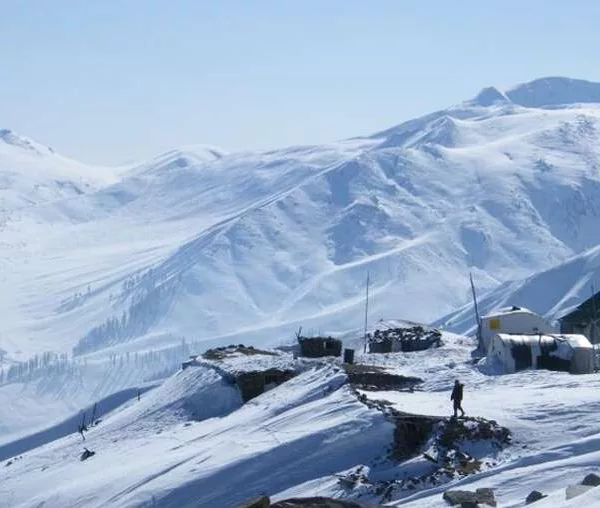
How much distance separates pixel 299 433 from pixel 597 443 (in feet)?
29.8

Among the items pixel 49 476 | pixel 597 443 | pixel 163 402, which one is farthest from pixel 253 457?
pixel 163 402

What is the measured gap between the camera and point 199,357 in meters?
60.2

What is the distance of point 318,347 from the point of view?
59.2 meters

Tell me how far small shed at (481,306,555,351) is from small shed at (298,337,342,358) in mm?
5817

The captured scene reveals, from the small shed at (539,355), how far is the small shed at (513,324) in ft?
26.4

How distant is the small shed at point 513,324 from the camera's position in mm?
57688

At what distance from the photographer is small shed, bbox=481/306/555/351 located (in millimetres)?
57688

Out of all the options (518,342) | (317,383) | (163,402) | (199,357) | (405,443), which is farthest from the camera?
(199,357)

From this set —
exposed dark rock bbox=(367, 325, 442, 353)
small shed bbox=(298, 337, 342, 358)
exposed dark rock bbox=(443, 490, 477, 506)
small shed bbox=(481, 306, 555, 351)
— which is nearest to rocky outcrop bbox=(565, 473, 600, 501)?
exposed dark rock bbox=(443, 490, 477, 506)

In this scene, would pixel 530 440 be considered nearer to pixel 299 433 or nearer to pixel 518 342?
pixel 299 433

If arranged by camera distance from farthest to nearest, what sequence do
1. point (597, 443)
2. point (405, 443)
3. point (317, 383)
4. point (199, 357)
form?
point (199, 357)
point (317, 383)
point (405, 443)
point (597, 443)

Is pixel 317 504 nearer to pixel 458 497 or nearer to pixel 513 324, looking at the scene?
pixel 458 497

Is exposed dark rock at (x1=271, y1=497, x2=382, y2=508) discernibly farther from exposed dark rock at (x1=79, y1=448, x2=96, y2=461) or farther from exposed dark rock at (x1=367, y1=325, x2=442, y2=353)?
exposed dark rock at (x1=367, y1=325, x2=442, y2=353)

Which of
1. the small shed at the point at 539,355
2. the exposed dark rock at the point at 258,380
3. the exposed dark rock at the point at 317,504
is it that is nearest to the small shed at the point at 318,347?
the exposed dark rock at the point at 258,380
